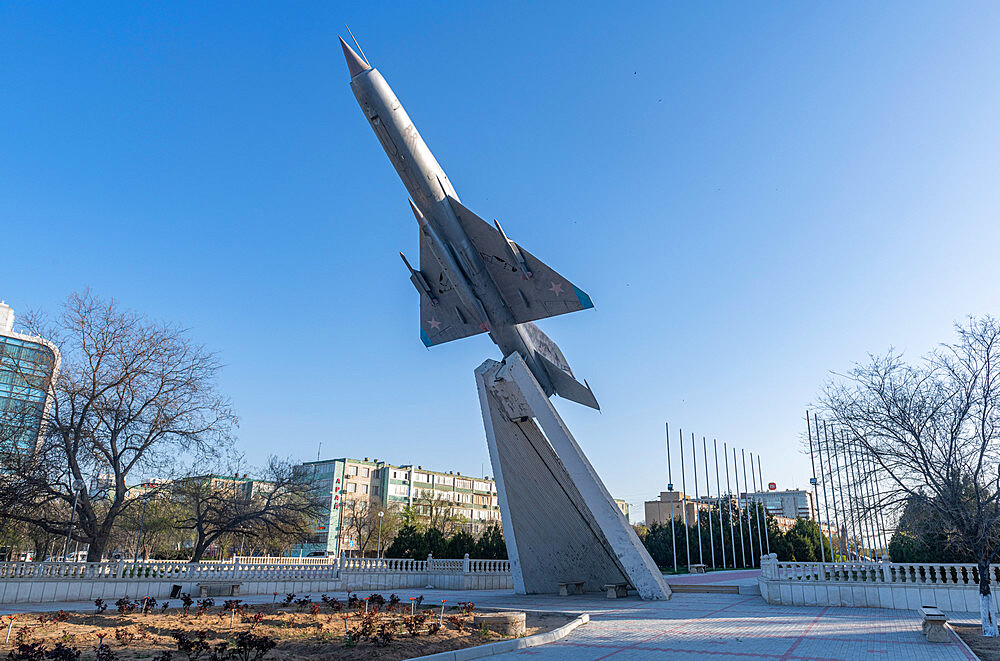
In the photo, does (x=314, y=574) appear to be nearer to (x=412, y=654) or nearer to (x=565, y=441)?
(x=565, y=441)

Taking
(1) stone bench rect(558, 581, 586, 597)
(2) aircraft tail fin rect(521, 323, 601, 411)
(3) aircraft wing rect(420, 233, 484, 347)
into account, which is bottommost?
(1) stone bench rect(558, 581, 586, 597)

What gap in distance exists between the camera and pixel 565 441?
18.5 m

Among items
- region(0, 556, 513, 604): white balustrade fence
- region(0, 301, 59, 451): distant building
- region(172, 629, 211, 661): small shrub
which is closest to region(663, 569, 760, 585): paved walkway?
region(0, 556, 513, 604): white balustrade fence

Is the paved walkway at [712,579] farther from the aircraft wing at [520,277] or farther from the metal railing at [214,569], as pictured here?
the aircraft wing at [520,277]

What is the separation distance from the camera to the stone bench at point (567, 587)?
19.8 metres

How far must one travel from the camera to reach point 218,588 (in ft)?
63.0

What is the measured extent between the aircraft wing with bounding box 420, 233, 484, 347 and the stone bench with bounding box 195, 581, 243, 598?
10.6 meters

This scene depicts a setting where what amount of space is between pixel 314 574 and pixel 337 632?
13.4 meters

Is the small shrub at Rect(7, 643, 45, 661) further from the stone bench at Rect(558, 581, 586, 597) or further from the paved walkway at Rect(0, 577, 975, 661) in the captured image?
the stone bench at Rect(558, 581, 586, 597)

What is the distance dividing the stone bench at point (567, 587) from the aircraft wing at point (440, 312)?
9.13 metres

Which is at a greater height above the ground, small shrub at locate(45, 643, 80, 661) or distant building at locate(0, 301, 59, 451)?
distant building at locate(0, 301, 59, 451)

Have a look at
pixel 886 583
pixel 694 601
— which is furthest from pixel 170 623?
pixel 886 583

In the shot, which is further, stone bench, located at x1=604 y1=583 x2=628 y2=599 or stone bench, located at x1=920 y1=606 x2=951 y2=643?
stone bench, located at x1=604 y1=583 x2=628 y2=599

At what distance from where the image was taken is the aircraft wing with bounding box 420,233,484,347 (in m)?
22.8
